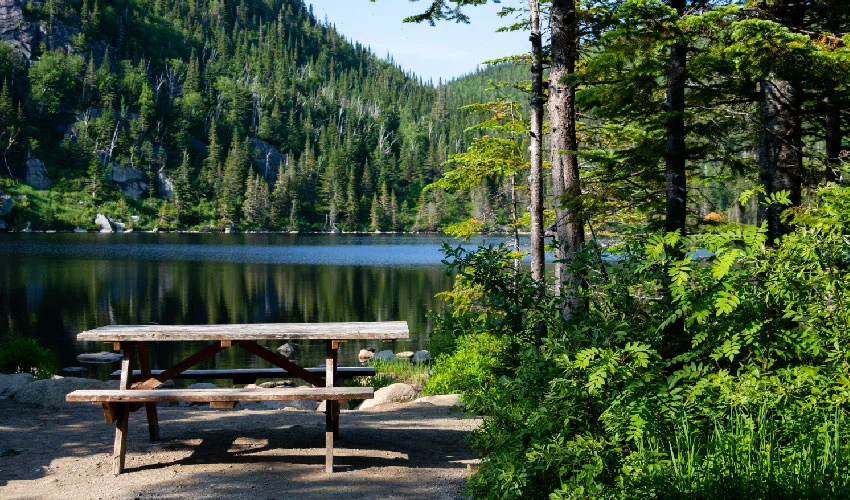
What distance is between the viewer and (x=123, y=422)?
596 cm

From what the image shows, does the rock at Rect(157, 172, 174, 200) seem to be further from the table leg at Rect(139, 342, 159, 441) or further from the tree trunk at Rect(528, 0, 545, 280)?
the table leg at Rect(139, 342, 159, 441)

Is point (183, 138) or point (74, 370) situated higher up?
point (183, 138)

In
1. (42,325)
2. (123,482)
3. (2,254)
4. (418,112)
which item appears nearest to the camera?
(123,482)

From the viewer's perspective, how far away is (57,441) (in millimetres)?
7039

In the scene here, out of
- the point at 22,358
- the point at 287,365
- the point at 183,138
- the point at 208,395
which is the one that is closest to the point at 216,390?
the point at 208,395

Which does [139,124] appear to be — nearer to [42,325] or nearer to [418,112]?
[418,112]

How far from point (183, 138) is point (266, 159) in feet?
66.6

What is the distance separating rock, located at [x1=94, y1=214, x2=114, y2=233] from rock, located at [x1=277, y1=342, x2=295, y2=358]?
8722 centimetres

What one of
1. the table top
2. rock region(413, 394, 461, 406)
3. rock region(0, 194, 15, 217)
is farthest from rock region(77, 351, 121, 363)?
rock region(0, 194, 15, 217)

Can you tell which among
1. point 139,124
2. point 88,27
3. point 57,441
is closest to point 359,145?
point 139,124

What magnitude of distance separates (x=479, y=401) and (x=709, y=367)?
167 cm

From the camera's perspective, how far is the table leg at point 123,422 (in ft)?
19.3

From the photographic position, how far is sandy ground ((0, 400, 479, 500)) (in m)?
5.41

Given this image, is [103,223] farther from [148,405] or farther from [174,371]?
[174,371]
